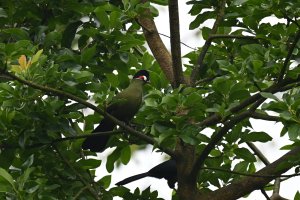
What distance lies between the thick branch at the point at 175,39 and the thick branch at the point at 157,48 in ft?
1.44

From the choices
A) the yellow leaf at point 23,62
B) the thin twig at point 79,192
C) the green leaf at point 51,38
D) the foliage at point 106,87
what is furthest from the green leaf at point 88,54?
the thin twig at point 79,192

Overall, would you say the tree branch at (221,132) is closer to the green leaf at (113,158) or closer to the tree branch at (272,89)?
the tree branch at (272,89)

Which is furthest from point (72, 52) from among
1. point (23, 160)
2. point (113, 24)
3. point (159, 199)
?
point (159, 199)

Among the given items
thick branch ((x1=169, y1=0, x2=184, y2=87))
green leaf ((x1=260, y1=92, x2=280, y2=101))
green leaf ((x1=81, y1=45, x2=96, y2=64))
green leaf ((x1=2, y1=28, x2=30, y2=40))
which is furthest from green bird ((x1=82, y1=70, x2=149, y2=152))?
green leaf ((x1=260, y1=92, x2=280, y2=101))

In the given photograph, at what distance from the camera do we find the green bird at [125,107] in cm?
516

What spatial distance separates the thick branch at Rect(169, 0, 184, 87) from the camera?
4.57 meters

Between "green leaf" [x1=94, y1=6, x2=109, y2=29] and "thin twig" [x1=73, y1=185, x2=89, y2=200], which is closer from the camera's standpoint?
"green leaf" [x1=94, y1=6, x2=109, y2=29]

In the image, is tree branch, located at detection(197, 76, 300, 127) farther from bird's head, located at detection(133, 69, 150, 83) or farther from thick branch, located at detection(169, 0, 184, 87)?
bird's head, located at detection(133, 69, 150, 83)

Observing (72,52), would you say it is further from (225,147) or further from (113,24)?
(225,147)

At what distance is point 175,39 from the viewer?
459cm

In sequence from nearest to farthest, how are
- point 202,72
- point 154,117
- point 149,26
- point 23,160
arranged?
point 154,117, point 23,160, point 202,72, point 149,26

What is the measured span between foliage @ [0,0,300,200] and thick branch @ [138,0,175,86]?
9 centimetres

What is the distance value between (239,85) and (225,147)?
3.04 feet

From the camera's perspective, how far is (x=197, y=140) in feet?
13.0
